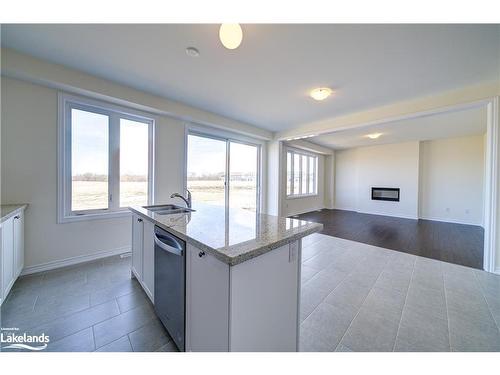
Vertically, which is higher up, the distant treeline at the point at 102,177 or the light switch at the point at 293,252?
the distant treeline at the point at 102,177

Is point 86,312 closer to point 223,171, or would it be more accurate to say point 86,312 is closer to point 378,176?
point 223,171

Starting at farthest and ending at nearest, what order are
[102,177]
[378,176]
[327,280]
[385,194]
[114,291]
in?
[378,176] < [385,194] < [102,177] < [327,280] < [114,291]

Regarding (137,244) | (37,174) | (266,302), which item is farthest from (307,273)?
(37,174)

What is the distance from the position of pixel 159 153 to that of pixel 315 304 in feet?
11.1

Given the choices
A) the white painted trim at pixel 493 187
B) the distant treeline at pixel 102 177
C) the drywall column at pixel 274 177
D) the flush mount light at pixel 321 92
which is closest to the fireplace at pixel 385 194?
the drywall column at pixel 274 177

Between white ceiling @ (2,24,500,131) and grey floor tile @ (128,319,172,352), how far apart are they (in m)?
2.68

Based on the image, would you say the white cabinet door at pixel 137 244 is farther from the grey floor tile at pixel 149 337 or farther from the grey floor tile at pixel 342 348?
the grey floor tile at pixel 342 348

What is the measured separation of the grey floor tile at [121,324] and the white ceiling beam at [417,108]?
15.0 ft

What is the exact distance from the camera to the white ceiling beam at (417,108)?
269cm

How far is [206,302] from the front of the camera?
1022 mm

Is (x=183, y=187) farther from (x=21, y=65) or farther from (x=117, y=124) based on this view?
(x=21, y=65)

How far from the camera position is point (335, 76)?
2.56 meters

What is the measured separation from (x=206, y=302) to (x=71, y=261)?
285 centimetres
